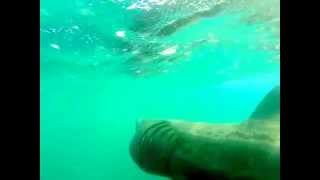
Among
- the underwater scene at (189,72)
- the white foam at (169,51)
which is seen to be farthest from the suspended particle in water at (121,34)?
the white foam at (169,51)

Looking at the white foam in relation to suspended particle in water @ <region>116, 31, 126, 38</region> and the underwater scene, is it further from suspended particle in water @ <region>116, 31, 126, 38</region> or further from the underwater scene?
suspended particle in water @ <region>116, 31, 126, 38</region>

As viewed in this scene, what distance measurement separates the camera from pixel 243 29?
4.35 meters

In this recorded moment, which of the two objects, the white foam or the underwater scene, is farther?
the white foam

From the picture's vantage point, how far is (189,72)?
4.54 metres

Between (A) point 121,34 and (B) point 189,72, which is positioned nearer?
(B) point 189,72

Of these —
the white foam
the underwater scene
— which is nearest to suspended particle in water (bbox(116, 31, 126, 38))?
the underwater scene

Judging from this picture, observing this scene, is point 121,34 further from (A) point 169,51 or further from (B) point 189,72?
(B) point 189,72

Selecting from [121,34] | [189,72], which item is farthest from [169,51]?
[121,34]

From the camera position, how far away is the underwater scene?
2.13 metres

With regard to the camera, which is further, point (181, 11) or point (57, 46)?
point (57, 46)
